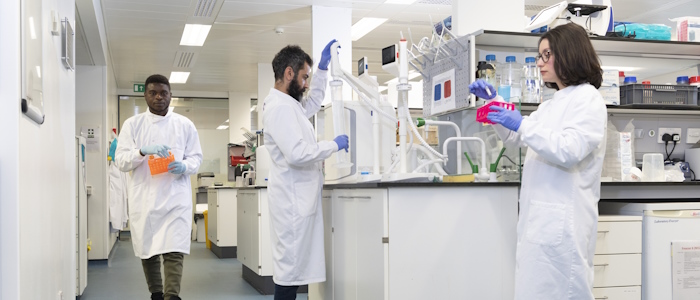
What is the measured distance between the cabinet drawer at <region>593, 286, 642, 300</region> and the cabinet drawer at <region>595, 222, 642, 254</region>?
0.52 feet

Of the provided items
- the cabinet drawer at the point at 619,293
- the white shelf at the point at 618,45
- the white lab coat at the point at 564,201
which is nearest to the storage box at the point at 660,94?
the white shelf at the point at 618,45

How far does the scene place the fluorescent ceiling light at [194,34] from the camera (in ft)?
24.0

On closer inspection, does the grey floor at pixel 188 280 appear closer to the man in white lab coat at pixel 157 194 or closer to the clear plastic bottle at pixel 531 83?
the man in white lab coat at pixel 157 194

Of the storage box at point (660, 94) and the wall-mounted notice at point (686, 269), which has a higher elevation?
the storage box at point (660, 94)

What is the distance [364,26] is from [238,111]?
5327 mm

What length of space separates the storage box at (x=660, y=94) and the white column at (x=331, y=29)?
11.6ft

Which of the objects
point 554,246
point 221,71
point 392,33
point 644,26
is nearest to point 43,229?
point 554,246

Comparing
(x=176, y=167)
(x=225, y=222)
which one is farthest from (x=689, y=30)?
(x=225, y=222)

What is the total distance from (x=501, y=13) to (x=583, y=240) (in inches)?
64.9

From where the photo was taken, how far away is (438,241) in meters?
2.40

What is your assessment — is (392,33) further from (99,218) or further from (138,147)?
(138,147)

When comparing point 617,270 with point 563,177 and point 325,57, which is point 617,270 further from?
point 325,57

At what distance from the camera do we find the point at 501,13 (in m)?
3.35

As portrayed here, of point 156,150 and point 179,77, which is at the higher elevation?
point 179,77
